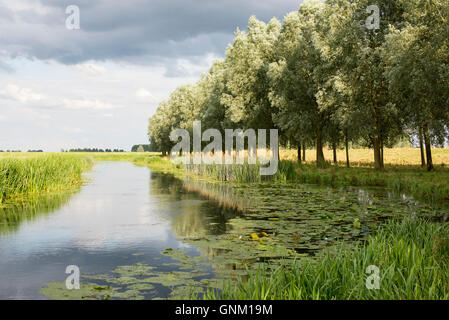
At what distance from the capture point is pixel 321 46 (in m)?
33.2

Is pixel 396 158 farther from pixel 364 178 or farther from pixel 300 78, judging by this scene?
pixel 364 178

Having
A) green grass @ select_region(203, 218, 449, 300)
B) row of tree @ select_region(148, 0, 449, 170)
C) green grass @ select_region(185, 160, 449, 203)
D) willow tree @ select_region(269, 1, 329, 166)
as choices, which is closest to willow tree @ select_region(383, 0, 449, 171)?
row of tree @ select_region(148, 0, 449, 170)

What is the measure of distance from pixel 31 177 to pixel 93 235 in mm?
11106

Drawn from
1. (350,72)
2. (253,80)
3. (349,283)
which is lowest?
(349,283)

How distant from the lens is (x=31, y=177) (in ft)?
73.5

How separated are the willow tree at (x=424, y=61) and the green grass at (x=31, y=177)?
72.4ft

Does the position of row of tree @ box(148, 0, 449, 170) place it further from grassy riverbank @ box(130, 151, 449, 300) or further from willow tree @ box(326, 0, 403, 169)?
grassy riverbank @ box(130, 151, 449, 300)

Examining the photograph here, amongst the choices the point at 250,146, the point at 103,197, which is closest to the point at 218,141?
the point at 250,146

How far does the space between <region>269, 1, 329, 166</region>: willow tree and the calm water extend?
17645mm

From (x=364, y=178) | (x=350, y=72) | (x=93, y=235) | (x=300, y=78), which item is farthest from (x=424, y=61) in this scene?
(x=93, y=235)

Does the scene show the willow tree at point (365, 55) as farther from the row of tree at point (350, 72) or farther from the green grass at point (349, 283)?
the green grass at point (349, 283)

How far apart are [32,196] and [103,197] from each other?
372 cm

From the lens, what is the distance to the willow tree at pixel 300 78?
3647cm

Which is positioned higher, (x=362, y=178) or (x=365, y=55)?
(x=365, y=55)
